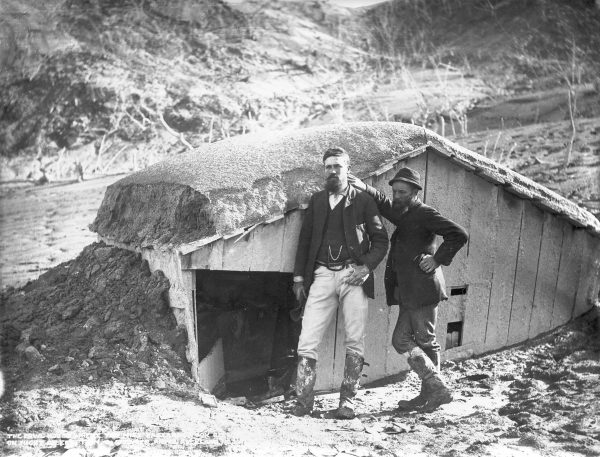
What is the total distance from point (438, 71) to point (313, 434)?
15.6 metres

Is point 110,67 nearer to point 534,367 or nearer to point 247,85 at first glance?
point 247,85

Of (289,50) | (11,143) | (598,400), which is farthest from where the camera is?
(289,50)

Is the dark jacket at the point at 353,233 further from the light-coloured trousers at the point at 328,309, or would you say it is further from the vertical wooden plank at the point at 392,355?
the vertical wooden plank at the point at 392,355

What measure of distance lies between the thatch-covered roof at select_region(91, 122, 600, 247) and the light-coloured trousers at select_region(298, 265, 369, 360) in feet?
2.21

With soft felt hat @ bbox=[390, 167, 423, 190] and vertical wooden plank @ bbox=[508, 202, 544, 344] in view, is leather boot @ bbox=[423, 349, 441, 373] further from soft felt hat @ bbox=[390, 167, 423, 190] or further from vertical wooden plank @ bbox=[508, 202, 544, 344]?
vertical wooden plank @ bbox=[508, 202, 544, 344]

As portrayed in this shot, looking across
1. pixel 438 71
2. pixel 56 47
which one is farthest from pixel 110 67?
pixel 438 71

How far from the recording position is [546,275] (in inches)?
259

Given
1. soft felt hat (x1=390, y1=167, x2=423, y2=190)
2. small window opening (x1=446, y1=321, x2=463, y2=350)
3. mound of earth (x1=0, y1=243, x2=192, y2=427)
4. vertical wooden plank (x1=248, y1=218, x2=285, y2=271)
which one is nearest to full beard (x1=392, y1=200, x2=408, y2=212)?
soft felt hat (x1=390, y1=167, x2=423, y2=190)

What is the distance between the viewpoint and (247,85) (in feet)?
64.4

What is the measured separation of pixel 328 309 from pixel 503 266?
204cm

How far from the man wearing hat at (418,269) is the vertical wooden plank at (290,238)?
1.81ft

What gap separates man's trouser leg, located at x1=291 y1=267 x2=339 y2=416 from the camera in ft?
16.6

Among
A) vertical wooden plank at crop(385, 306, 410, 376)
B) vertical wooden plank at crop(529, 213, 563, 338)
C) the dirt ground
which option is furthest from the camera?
vertical wooden plank at crop(529, 213, 563, 338)

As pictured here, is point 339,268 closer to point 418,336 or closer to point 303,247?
point 303,247
